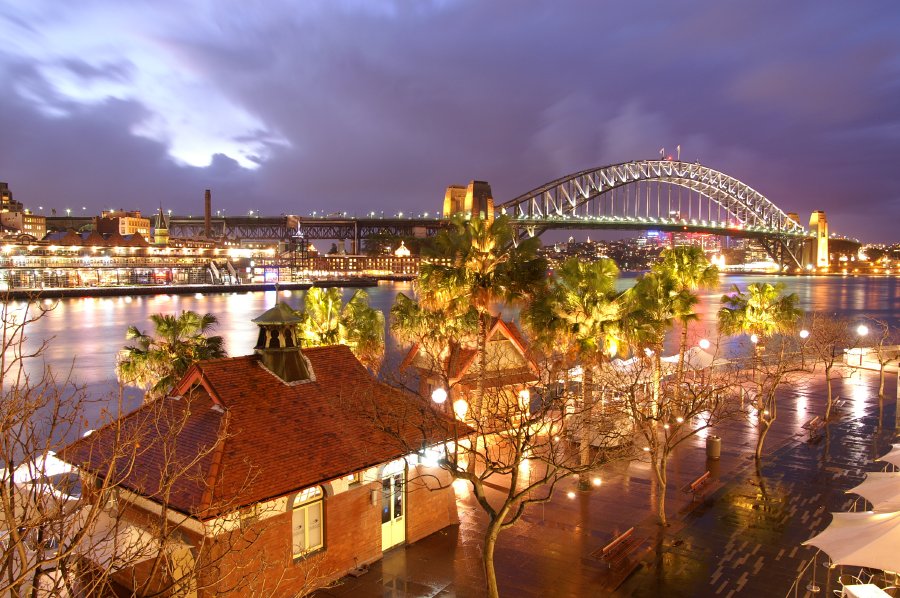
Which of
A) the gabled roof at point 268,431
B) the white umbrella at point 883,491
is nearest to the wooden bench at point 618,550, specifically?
the gabled roof at point 268,431

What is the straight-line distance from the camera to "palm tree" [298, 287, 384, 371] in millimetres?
17453

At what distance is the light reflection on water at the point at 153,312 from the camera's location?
45.6 meters

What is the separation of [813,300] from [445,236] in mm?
84286

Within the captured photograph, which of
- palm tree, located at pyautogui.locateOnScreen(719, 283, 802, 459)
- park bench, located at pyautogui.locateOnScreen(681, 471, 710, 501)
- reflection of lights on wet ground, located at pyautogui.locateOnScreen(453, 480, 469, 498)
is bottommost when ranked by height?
reflection of lights on wet ground, located at pyautogui.locateOnScreen(453, 480, 469, 498)

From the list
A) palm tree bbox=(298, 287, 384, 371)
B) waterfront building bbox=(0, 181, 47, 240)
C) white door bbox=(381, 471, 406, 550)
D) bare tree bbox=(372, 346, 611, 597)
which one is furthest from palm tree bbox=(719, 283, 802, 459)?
waterfront building bbox=(0, 181, 47, 240)

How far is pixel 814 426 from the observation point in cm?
1848

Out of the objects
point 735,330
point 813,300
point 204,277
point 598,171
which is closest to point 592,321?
point 735,330

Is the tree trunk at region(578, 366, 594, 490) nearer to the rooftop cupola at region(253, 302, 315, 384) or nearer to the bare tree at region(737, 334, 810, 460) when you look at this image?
the bare tree at region(737, 334, 810, 460)

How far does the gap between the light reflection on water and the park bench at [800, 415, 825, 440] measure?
21.8 ft

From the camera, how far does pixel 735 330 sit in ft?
74.6

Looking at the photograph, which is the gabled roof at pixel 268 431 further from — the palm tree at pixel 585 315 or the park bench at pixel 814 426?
the park bench at pixel 814 426

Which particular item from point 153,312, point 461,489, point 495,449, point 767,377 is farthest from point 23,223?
point 767,377

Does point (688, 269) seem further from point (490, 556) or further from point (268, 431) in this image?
point (268, 431)

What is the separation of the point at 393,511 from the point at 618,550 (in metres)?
3.49
